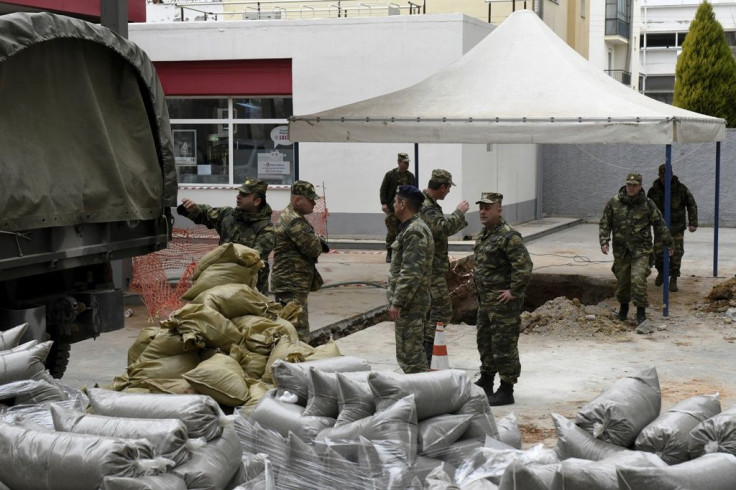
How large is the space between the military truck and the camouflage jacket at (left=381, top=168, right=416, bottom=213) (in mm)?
9051

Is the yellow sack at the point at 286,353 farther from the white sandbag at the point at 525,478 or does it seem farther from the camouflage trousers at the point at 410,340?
the white sandbag at the point at 525,478

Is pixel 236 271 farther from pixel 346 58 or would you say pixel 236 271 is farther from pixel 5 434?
pixel 346 58

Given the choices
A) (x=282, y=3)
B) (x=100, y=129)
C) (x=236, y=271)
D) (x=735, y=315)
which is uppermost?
(x=282, y=3)

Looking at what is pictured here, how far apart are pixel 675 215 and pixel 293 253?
8064mm

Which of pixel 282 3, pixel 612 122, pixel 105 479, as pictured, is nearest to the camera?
pixel 105 479

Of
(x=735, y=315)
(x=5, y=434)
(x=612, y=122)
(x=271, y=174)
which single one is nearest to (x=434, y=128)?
(x=612, y=122)

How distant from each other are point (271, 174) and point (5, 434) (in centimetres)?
1944

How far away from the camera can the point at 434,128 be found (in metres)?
13.4

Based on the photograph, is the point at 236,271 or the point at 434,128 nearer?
the point at 236,271

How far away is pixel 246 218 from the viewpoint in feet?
32.5

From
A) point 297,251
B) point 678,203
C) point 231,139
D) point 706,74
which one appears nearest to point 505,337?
point 297,251

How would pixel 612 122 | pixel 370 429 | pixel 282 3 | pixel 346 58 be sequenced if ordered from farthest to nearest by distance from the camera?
pixel 282 3 → pixel 346 58 → pixel 612 122 → pixel 370 429

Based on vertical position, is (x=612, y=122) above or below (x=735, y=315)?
above

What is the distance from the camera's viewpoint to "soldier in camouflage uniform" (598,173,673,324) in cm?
1291
